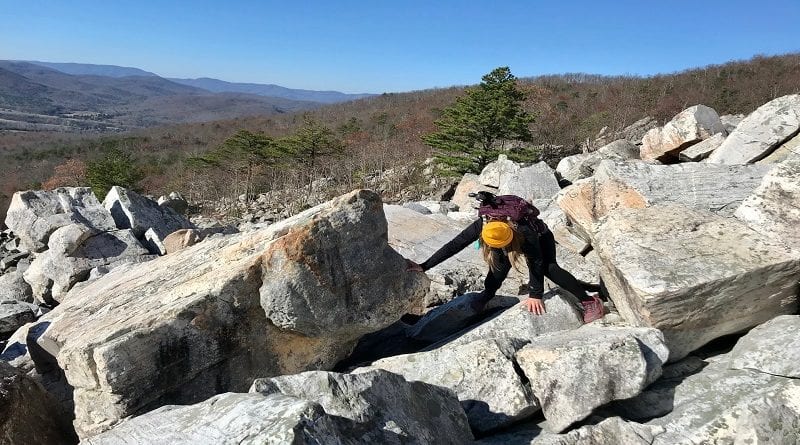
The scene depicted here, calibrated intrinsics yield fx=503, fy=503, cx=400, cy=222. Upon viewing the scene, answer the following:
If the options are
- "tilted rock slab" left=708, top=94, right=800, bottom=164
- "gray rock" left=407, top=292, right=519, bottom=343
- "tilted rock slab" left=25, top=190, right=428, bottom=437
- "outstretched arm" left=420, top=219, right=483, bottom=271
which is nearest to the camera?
"tilted rock slab" left=25, top=190, right=428, bottom=437

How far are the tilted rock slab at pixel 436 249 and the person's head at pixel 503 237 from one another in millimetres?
853

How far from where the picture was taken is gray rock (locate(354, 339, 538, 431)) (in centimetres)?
394

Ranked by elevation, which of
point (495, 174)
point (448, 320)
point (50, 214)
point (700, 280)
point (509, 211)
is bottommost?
point (50, 214)

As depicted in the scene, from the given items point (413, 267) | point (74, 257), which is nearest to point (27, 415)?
point (413, 267)

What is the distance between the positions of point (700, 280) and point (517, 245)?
1.55m

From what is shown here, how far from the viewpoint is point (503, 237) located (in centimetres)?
472

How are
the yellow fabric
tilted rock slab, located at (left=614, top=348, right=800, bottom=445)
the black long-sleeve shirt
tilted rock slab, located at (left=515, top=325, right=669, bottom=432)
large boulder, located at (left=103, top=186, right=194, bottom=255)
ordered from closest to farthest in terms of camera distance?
1. tilted rock slab, located at (left=614, top=348, right=800, bottom=445)
2. tilted rock slab, located at (left=515, top=325, right=669, bottom=432)
3. the yellow fabric
4. the black long-sleeve shirt
5. large boulder, located at (left=103, top=186, right=194, bottom=255)

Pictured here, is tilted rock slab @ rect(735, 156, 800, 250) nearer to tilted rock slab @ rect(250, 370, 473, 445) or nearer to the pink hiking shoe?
the pink hiking shoe

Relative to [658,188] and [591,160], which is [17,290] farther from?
[591,160]

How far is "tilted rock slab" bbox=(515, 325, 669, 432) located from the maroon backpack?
1313 mm

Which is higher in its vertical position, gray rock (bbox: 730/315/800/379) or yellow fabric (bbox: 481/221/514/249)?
yellow fabric (bbox: 481/221/514/249)

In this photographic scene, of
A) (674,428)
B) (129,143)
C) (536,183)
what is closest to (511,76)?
(536,183)

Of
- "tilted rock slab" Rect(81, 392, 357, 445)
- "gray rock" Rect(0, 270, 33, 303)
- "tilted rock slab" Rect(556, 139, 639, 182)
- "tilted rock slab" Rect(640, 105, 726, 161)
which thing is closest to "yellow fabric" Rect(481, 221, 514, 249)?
"tilted rock slab" Rect(81, 392, 357, 445)

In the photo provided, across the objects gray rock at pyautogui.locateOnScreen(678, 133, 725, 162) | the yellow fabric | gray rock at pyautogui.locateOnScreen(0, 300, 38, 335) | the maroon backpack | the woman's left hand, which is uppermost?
gray rock at pyautogui.locateOnScreen(678, 133, 725, 162)
